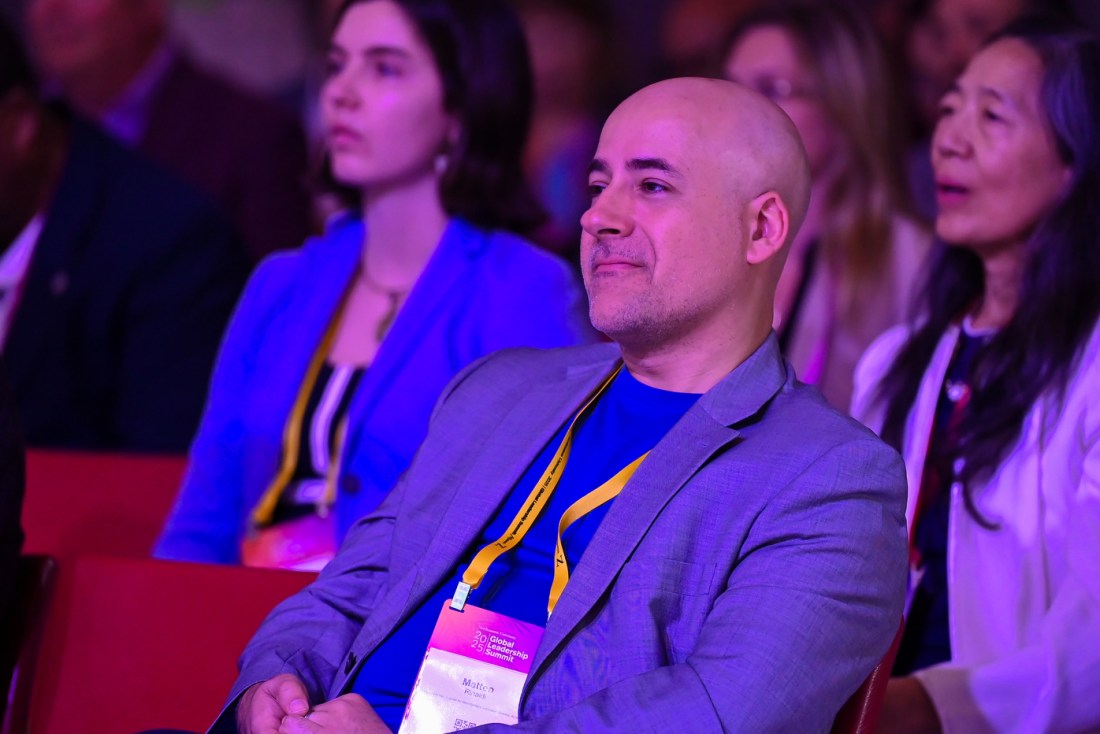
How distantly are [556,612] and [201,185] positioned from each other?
355 cm

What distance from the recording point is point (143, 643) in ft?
7.29

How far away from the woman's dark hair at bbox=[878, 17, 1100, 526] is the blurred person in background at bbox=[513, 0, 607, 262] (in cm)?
254

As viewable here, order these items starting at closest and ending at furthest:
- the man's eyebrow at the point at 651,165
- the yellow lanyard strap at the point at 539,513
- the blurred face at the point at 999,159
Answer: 1. the yellow lanyard strap at the point at 539,513
2. the man's eyebrow at the point at 651,165
3. the blurred face at the point at 999,159

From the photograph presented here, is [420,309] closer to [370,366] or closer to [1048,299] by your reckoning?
[370,366]

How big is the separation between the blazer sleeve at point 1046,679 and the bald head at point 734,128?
0.89 metres

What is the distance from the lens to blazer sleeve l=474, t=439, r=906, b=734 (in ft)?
5.49

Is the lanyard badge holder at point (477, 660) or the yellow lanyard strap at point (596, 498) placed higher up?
the yellow lanyard strap at point (596, 498)

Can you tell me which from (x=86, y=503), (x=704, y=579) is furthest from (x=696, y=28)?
(x=704, y=579)

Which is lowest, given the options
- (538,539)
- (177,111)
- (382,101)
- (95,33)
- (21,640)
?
(21,640)

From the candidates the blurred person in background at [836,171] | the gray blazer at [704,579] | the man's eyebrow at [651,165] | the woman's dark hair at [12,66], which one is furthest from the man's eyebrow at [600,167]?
the woman's dark hair at [12,66]

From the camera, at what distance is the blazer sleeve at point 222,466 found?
3.12 meters

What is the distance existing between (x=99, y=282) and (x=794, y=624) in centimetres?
272

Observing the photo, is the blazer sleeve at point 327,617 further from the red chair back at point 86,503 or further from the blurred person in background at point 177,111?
the blurred person in background at point 177,111

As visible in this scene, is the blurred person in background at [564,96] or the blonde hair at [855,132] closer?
the blonde hair at [855,132]
